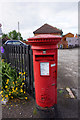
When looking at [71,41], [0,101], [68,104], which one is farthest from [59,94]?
[71,41]

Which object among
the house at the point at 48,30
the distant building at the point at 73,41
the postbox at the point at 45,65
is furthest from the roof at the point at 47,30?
the postbox at the point at 45,65

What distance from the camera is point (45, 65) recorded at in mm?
1891

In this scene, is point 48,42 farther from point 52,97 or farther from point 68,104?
point 68,104

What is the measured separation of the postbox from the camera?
177cm

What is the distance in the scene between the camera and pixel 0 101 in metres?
2.60

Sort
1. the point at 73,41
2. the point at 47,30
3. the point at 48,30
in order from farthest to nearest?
the point at 73,41
the point at 47,30
the point at 48,30

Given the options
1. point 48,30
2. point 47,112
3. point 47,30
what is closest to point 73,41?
point 48,30

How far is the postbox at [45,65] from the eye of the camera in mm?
1775

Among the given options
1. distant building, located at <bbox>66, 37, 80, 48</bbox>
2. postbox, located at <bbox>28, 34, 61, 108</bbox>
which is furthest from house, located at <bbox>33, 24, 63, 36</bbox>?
postbox, located at <bbox>28, 34, 61, 108</bbox>

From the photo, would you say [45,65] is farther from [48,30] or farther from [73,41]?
[73,41]

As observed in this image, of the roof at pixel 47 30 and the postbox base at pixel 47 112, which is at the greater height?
the roof at pixel 47 30

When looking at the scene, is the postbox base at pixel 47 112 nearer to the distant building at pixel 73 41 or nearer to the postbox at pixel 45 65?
the postbox at pixel 45 65

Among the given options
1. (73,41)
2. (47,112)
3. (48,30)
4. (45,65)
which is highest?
(48,30)

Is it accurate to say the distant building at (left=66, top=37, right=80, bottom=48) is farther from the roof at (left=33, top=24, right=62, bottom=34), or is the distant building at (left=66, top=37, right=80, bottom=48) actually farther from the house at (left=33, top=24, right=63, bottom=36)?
the roof at (left=33, top=24, right=62, bottom=34)
